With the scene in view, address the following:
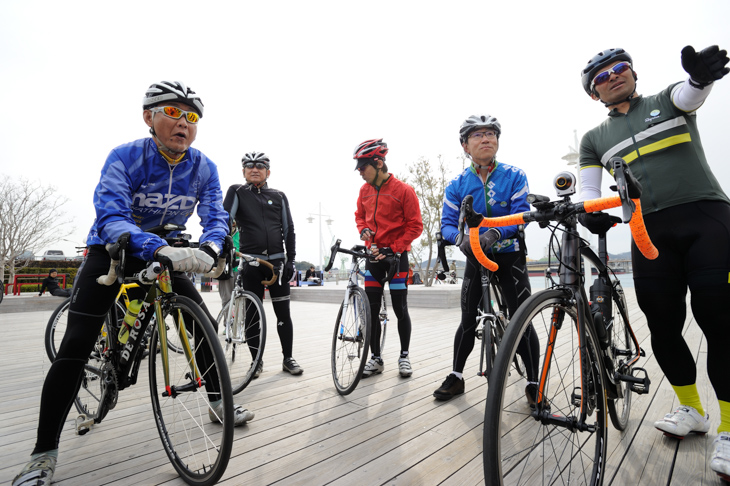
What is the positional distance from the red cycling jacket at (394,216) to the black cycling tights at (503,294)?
3.12 feet

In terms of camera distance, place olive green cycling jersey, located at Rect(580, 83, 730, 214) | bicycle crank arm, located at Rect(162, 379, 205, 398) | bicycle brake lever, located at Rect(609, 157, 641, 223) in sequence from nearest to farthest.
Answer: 1. bicycle brake lever, located at Rect(609, 157, 641, 223)
2. bicycle crank arm, located at Rect(162, 379, 205, 398)
3. olive green cycling jersey, located at Rect(580, 83, 730, 214)

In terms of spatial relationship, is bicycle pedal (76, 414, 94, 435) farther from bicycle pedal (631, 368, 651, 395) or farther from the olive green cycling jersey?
the olive green cycling jersey

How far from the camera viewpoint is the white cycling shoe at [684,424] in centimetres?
217

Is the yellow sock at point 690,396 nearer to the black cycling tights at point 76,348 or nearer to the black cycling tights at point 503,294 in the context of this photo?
the black cycling tights at point 503,294

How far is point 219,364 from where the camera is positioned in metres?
1.74

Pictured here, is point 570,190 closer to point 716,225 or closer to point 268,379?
point 716,225

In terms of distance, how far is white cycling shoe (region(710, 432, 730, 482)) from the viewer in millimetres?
1728

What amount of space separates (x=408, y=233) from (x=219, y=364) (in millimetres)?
2473

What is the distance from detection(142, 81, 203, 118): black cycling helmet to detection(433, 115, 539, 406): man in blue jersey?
78.0 inches

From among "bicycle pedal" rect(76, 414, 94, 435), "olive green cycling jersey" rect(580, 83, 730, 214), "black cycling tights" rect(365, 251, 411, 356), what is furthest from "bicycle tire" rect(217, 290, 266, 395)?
"olive green cycling jersey" rect(580, 83, 730, 214)

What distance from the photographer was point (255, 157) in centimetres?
402

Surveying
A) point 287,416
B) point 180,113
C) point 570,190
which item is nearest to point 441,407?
point 287,416

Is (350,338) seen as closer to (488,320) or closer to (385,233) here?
(385,233)

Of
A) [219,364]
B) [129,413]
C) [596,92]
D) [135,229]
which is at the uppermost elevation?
[596,92]
